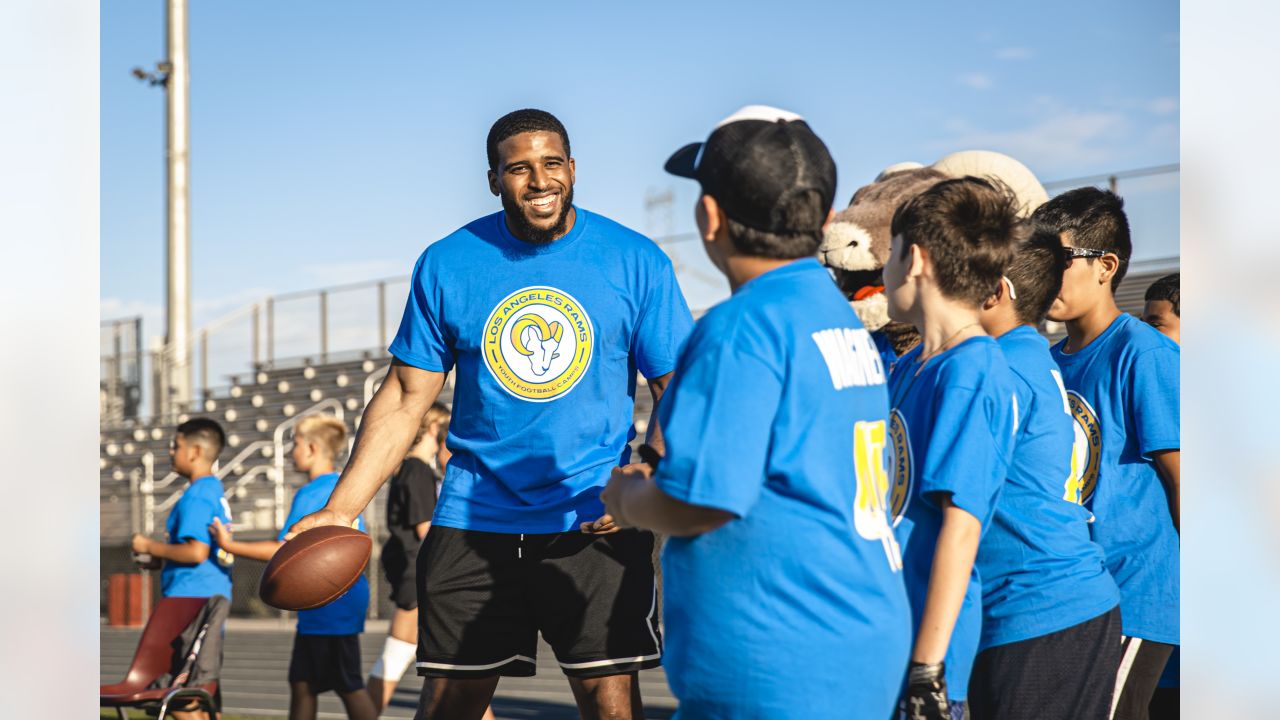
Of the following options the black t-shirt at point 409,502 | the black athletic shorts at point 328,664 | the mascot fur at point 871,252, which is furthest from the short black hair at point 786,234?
the black t-shirt at point 409,502

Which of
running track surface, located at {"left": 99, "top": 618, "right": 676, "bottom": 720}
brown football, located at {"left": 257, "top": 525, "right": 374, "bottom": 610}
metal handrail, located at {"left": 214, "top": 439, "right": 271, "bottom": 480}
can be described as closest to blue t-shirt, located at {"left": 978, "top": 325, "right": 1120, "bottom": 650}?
brown football, located at {"left": 257, "top": 525, "right": 374, "bottom": 610}

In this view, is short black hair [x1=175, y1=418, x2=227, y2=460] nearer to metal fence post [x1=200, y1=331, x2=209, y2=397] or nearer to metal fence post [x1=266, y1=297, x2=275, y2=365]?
metal fence post [x1=266, y1=297, x2=275, y2=365]

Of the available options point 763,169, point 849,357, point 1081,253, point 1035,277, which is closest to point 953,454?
point 849,357

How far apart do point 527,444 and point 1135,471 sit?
5.88ft

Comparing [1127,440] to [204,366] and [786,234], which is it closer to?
[786,234]

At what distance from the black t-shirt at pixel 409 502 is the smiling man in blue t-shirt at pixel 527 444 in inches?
160

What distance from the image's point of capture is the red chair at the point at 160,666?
22.3 feet

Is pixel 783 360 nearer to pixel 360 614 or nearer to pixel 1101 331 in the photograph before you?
pixel 1101 331

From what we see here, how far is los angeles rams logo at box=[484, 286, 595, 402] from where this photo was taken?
3984mm

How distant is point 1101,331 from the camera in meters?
4.07

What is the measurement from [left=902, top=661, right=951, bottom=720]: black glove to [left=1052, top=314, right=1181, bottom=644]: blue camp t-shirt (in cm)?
148

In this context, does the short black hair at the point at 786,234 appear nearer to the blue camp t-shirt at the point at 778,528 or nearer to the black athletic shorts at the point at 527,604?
the blue camp t-shirt at the point at 778,528

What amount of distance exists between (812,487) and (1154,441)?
191cm
